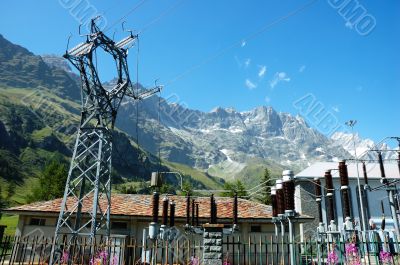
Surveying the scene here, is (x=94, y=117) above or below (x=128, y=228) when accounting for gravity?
above

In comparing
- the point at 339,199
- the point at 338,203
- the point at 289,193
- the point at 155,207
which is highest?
the point at 339,199

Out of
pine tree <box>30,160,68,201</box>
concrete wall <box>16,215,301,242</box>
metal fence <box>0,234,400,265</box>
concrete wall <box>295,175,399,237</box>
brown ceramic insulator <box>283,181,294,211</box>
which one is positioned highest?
pine tree <box>30,160,68,201</box>

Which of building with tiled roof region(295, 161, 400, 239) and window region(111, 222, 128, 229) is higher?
building with tiled roof region(295, 161, 400, 239)

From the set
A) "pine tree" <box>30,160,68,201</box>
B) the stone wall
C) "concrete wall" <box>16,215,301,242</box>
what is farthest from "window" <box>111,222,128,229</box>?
"pine tree" <box>30,160,68,201</box>

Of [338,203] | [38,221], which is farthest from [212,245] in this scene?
[338,203]

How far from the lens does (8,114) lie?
160 meters

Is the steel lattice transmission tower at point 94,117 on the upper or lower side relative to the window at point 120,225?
upper

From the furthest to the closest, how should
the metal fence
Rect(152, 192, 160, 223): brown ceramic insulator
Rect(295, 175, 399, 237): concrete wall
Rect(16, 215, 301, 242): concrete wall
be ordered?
1. Rect(295, 175, 399, 237): concrete wall
2. Rect(16, 215, 301, 242): concrete wall
3. Rect(152, 192, 160, 223): brown ceramic insulator
4. the metal fence

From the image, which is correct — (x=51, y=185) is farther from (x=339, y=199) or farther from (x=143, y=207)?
(x=339, y=199)

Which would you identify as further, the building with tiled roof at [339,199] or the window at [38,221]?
the building with tiled roof at [339,199]

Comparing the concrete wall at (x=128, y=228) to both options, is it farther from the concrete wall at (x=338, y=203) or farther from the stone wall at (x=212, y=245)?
the stone wall at (x=212, y=245)

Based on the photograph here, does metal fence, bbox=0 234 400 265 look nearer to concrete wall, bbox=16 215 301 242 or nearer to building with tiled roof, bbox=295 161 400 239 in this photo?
concrete wall, bbox=16 215 301 242

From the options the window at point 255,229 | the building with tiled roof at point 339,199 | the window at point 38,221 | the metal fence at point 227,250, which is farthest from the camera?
the building with tiled roof at point 339,199

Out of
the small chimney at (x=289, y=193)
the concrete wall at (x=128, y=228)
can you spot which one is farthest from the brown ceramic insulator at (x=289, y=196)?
the concrete wall at (x=128, y=228)
